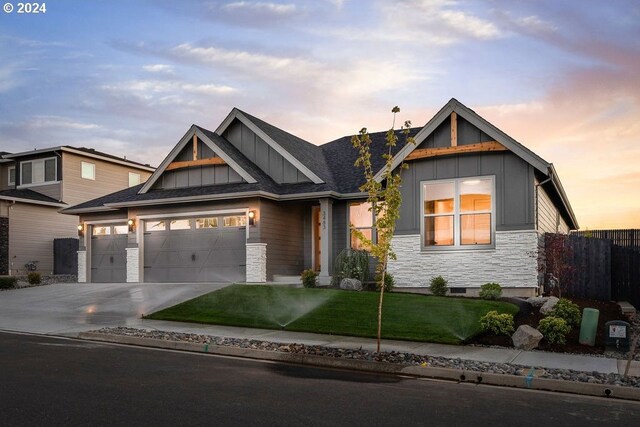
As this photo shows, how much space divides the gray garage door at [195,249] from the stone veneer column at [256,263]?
54 cm

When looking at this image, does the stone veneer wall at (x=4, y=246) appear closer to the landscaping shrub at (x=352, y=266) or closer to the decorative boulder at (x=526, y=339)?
the landscaping shrub at (x=352, y=266)

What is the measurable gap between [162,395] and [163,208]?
18.1m

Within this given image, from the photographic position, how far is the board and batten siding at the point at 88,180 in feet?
122

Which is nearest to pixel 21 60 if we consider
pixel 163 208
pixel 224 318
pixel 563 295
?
pixel 163 208

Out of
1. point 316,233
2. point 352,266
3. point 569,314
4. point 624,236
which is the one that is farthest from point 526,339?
point 624,236

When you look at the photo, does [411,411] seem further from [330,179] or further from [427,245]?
[330,179]

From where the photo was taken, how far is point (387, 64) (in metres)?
21.3

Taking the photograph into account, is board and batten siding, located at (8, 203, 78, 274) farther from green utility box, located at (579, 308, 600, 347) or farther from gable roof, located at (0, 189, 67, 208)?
green utility box, located at (579, 308, 600, 347)

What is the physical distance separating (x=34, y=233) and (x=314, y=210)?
2024 centimetres

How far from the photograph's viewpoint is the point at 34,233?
3569cm

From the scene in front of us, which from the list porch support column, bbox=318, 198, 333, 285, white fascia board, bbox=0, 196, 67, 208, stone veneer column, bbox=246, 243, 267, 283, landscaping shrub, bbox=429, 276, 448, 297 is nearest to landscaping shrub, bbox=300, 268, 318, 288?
porch support column, bbox=318, 198, 333, 285

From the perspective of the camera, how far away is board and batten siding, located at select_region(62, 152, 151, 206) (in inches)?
1459

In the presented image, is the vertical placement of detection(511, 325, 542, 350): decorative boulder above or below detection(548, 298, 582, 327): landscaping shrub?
below

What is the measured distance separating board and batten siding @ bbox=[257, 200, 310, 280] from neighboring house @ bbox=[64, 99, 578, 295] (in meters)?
0.04
